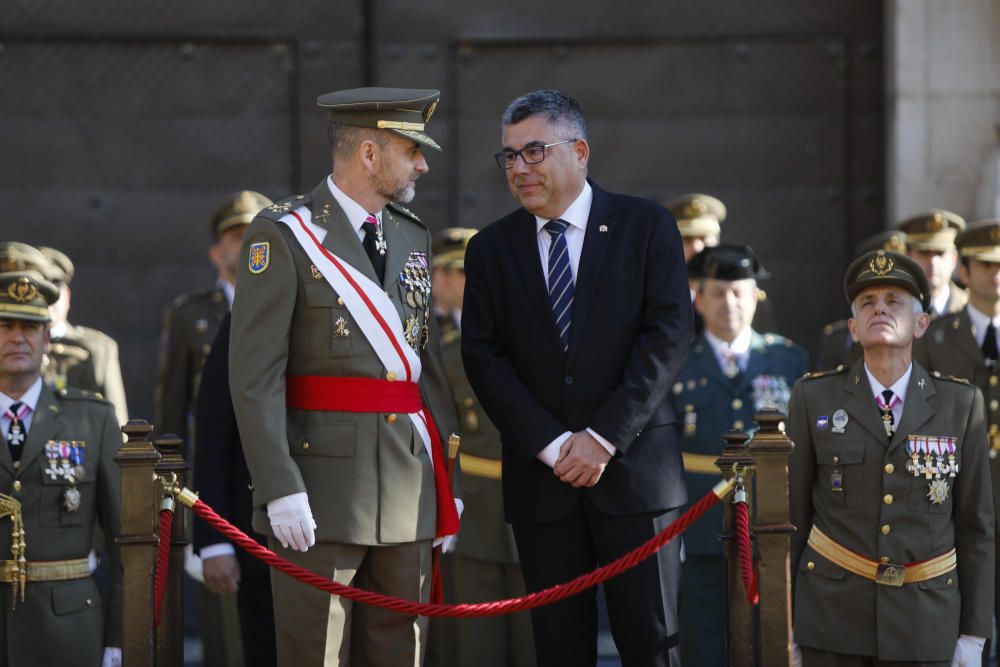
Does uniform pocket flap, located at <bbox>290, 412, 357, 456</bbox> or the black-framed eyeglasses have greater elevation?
the black-framed eyeglasses

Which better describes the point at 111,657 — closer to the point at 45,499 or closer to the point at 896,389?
the point at 45,499

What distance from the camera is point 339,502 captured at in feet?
15.3

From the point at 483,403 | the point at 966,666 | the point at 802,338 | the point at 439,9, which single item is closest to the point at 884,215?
the point at 802,338

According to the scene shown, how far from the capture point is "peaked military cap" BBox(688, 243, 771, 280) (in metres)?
6.78

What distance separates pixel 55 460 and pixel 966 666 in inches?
119

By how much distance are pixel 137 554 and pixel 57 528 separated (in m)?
1.07

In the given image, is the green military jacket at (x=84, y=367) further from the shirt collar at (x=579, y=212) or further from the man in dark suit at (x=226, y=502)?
the shirt collar at (x=579, y=212)

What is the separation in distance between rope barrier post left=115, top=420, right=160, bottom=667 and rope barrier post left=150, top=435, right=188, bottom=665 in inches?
6.1

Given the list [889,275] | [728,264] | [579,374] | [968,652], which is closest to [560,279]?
[579,374]

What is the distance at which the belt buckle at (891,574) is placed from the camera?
530cm

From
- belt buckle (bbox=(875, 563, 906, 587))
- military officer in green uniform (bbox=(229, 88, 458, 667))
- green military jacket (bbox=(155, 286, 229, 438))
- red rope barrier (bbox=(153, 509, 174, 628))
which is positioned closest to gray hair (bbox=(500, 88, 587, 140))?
military officer in green uniform (bbox=(229, 88, 458, 667))

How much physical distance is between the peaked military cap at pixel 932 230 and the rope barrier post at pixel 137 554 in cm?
386

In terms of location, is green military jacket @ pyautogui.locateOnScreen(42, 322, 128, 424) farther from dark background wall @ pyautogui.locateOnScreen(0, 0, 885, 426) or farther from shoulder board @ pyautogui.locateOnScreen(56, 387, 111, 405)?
dark background wall @ pyautogui.locateOnScreen(0, 0, 885, 426)

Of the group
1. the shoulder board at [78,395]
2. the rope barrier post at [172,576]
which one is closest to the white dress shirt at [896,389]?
the rope barrier post at [172,576]
